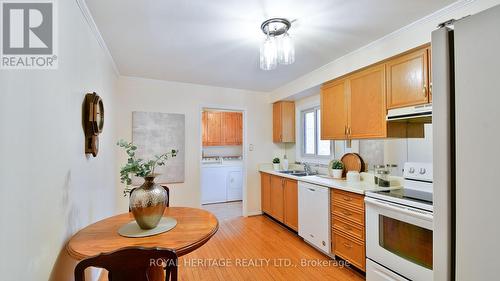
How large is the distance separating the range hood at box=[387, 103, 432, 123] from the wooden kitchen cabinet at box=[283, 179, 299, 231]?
155 cm

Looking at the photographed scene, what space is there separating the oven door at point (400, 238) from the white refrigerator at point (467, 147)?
A: 0.93m

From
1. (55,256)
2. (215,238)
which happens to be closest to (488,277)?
(55,256)

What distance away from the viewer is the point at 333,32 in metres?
2.01

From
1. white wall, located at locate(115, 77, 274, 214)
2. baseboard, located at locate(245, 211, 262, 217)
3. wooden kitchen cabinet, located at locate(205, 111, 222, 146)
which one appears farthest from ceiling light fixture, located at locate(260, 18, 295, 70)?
wooden kitchen cabinet, located at locate(205, 111, 222, 146)

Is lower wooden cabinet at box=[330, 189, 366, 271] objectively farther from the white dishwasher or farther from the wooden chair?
the wooden chair

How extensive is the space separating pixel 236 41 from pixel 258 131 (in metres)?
2.19

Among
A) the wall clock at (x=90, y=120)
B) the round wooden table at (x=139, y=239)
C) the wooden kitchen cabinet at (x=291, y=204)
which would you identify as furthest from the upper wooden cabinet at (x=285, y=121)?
the wall clock at (x=90, y=120)

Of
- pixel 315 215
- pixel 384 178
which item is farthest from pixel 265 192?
pixel 384 178

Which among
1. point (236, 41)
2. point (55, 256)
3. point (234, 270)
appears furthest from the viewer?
point (234, 270)

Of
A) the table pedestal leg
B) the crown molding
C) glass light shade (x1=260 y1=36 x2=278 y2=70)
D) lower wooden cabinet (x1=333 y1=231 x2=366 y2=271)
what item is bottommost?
lower wooden cabinet (x1=333 y1=231 x2=366 y2=271)

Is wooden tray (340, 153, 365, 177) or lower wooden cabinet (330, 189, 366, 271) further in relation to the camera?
wooden tray (340, 153, 365, 177)

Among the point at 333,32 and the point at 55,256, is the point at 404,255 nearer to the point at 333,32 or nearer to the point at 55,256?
the point at 333,32

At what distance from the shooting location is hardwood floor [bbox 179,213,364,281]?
2217 millimetres

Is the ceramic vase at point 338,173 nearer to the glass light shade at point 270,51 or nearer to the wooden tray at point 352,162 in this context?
the wooden tray at point 352,162
